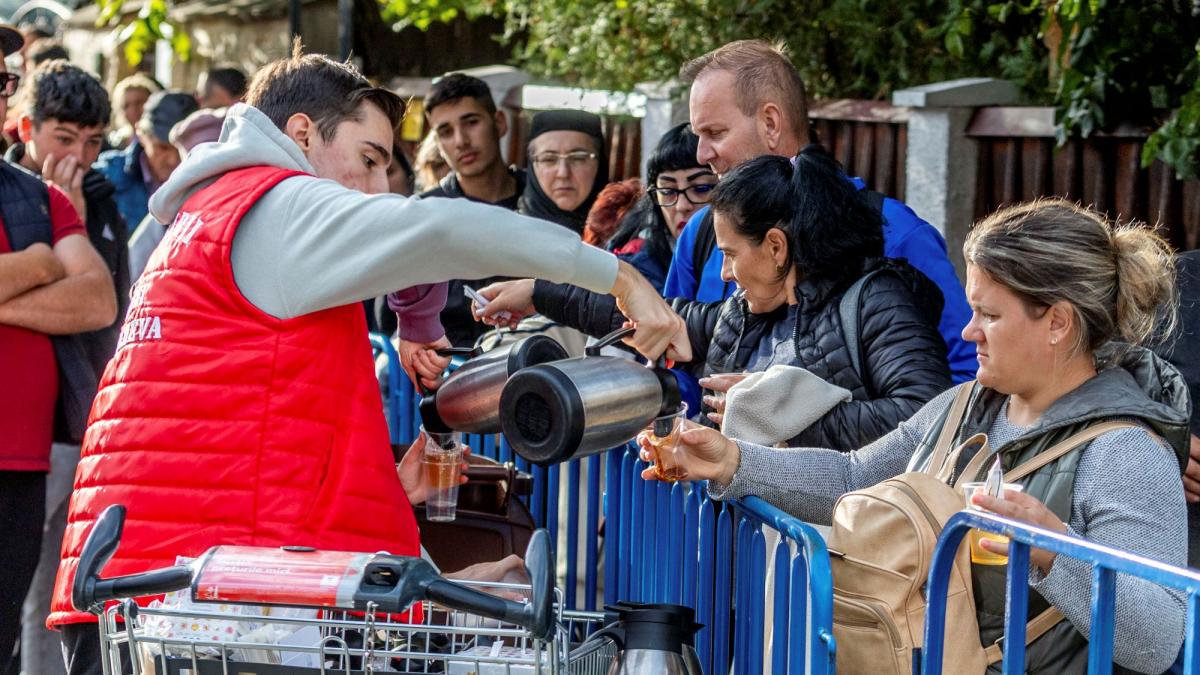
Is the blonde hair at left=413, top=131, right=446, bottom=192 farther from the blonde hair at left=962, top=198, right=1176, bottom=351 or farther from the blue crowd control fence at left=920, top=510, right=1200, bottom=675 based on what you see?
the blue crowd control fence at left=920, top=510, right=1200, bottom=675

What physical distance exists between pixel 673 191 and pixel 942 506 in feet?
8.12

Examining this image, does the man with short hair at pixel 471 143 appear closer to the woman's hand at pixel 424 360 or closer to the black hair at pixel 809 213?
the woman's hand at pixel 424 360

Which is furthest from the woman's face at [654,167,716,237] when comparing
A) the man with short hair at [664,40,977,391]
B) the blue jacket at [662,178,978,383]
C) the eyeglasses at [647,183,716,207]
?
the blue jacket at [662,178,978,383]

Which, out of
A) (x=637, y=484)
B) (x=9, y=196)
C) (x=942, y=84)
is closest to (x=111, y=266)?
(x=9, y=196)

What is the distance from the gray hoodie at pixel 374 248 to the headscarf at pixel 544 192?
3.71 metres

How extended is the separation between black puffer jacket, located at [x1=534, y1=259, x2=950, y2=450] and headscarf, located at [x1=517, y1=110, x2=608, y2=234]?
275 centimetres

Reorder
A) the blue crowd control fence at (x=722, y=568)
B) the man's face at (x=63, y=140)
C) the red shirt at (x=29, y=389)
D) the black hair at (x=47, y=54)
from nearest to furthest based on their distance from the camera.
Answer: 1. the blue crowd control fence at (x=722, y=568)
2. the red shirt at (x=29, y=389)
3. the man's face at (x=63, y=140)
4. the black hair at (x=47, y=54)

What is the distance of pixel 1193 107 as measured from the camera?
5.80 metres

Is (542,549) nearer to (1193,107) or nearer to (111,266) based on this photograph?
(111,266)

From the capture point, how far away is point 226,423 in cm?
283

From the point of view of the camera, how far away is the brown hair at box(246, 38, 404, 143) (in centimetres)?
314

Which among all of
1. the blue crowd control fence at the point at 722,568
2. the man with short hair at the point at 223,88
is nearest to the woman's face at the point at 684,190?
the blue crowd control fence at the point at 722,568

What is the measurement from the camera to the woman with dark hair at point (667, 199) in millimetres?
5156

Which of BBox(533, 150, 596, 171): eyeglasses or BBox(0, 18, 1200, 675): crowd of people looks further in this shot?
BBox(533, 150, 596, 171): eyeglasses
